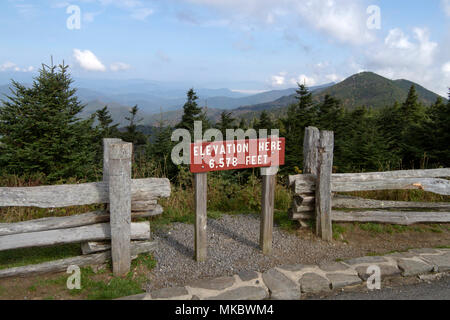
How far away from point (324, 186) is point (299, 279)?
1735mm

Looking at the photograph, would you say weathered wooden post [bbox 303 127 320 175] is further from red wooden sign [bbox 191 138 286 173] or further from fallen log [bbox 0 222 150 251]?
fallen log [bbox 0 222 150 251]

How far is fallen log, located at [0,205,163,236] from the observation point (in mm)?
3770

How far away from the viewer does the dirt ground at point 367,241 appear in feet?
12.0

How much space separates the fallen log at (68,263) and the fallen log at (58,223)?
432 mm

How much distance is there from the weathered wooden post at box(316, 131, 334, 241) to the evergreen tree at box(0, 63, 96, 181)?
23.4ft

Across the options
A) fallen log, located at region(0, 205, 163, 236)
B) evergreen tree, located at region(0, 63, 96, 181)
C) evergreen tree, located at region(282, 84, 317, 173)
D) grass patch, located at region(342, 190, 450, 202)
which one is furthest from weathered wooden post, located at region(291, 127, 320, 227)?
evergreen tree, located at region(282, 84, 317, 173)

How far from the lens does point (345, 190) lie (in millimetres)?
5266

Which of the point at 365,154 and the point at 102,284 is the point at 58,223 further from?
the point at 365,154

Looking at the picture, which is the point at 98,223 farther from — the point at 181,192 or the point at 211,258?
the point at 181,192

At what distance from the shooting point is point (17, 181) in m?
7.19

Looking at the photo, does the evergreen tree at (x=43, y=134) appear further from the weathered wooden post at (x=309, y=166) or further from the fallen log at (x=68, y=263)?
the weathered wooden post at (x=309, y=166)

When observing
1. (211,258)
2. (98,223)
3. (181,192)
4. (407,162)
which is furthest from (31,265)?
(407,162)

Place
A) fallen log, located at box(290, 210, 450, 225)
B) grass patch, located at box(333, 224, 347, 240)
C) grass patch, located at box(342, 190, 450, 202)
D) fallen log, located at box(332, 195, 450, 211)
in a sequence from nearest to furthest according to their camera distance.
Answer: grass patch, located at box(333, 224, 347, 240) < fallen log, located at box(290, 210, 450, 225) < fallen log, located at box(332, 195, 450, 211) < grass patch, located at box(342, 190, 450, 202)
